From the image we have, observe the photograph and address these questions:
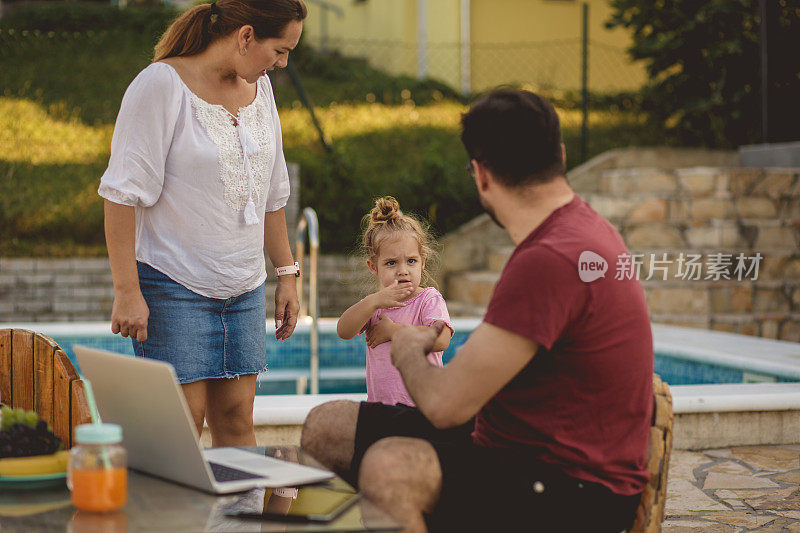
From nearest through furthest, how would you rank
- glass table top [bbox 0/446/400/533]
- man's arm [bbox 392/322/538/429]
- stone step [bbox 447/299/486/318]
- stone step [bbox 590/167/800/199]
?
glass table top [bbox 0/446/400/533] → man's arm [bbox 392/322/538/429] → stone step [bbox 447/299/486/318] → stone step [bbox 590/167/800/199]

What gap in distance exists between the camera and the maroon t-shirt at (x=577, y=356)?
5.45 ft

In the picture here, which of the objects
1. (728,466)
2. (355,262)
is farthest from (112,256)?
(355,262)

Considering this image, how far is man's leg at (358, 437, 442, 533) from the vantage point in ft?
5.48

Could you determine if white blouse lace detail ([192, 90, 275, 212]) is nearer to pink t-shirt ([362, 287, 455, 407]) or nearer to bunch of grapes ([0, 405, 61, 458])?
pink t-shirt ([362, 287, 455, 407])

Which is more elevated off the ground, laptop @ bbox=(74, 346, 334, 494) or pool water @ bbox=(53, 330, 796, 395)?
laptop @ bbox=(74, 346, 334, 494)

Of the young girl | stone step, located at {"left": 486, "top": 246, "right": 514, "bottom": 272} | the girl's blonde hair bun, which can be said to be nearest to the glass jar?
the young girl

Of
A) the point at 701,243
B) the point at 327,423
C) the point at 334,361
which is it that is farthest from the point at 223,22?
the point at 701,243

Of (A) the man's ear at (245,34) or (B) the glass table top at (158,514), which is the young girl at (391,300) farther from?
(B) the glass table top at (158,514)

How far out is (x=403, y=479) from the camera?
5.56 ft

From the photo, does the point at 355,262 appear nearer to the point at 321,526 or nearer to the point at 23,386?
the point at 23,386

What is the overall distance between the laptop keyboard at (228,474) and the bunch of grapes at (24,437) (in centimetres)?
31

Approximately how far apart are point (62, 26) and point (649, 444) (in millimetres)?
13676

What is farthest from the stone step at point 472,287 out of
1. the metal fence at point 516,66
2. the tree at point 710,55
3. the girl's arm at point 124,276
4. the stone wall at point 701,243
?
the girl's arm at point 124,276

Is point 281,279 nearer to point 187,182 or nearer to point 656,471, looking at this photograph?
point 187,182
